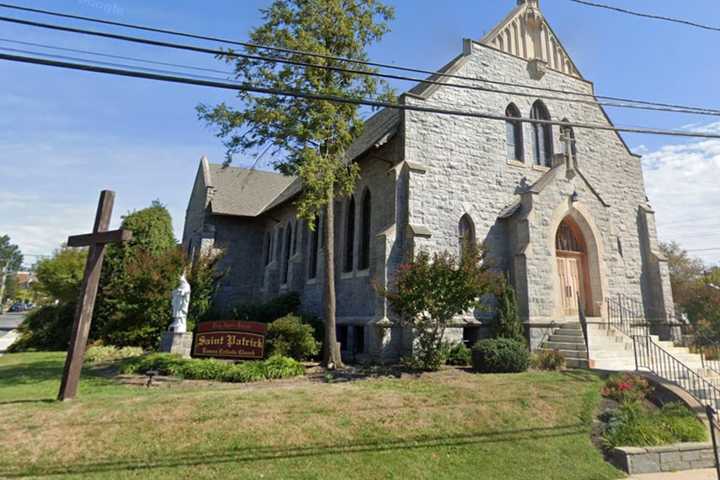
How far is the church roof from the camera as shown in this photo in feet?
90.3

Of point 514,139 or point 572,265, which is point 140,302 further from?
point 572,265

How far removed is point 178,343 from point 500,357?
9852mm

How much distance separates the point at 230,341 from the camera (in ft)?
41.8

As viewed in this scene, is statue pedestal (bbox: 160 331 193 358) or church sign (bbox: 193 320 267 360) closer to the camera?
church sign (bbox: 193 320 267 360)

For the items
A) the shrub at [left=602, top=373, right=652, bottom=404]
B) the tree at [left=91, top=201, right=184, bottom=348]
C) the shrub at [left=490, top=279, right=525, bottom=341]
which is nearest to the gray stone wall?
the shrub at [left=490, top=279, right=525, bottom=341]

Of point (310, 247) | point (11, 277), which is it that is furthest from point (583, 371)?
point (11, 277)

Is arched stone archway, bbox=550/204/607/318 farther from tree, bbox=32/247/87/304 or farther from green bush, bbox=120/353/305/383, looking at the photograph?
tree, bbox=32/247/87/304

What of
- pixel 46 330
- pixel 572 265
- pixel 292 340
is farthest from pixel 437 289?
pixel 46 330

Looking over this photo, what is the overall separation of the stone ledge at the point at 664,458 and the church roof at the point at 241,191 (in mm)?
23923

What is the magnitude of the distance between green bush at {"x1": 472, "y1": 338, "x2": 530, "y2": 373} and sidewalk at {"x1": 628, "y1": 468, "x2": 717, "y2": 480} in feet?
16.1

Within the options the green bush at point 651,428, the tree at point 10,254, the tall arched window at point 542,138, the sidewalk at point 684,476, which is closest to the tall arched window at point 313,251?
the tall arched window at point 542,138

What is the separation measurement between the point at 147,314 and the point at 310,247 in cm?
798

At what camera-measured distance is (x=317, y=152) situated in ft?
42.8

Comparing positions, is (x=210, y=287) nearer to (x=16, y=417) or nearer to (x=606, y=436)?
(x=16, y=417)
